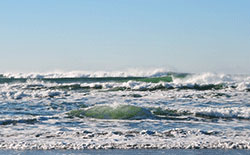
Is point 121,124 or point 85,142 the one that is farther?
point 121,124

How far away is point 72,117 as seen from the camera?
40.0 feet

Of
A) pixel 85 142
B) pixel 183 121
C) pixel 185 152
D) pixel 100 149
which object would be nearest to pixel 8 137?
pixel 85 142

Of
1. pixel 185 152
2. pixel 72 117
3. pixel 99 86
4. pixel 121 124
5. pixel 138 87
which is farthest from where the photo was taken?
pixel 99 86

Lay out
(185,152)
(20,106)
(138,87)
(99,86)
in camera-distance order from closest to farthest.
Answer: (185,152) < (20,106) < (138,87) < (99,86)

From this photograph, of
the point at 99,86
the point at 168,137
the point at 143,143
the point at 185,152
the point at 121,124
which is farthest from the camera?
the point at 99,86

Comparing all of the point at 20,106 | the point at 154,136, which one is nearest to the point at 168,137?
the point at 154,136

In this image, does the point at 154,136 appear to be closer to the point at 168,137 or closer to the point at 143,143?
the point at 168,137

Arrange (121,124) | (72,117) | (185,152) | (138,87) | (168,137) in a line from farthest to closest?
(138,87)
(72,117)
(121,124)
(168,137)
(185,152)

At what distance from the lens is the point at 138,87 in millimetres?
26375

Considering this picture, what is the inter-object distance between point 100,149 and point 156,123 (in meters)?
3.52

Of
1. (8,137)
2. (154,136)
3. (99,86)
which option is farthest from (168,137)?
(99,86)

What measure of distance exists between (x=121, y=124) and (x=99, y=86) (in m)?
17.9

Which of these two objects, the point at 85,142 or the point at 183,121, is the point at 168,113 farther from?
the point at 85,142

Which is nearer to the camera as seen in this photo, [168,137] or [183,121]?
[168,137]
